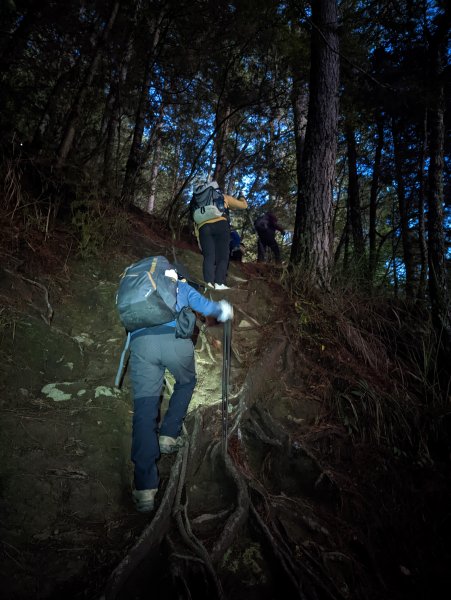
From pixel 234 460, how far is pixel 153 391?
1.06 m

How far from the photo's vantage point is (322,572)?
209cm

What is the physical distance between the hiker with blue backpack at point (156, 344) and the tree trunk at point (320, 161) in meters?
2.96

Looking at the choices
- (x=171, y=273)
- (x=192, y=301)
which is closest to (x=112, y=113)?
(x=171, y=273)

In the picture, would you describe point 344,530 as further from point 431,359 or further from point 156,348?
point 431,359

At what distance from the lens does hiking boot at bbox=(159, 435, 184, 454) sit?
2730 millimetres

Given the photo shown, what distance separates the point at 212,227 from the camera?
502 centimetres

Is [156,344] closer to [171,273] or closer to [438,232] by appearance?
[171,273]

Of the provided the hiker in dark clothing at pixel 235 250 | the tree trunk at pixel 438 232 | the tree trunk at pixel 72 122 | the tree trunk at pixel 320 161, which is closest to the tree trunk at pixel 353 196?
the hiker in dark clothing at pixel 235 250

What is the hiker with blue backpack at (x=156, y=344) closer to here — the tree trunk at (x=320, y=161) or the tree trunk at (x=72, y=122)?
the tree trunk at (x=320, y=161)

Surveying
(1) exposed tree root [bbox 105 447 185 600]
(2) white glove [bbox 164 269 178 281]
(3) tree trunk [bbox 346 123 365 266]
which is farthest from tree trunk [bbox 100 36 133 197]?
(3) tree trunk [bbox 346 123 365 266]

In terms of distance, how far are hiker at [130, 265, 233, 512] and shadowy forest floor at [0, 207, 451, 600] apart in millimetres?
168

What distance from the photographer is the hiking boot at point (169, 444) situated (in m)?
2.73

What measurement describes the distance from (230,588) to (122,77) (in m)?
9.48

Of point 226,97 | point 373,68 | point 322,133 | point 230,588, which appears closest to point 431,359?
point 230,588
